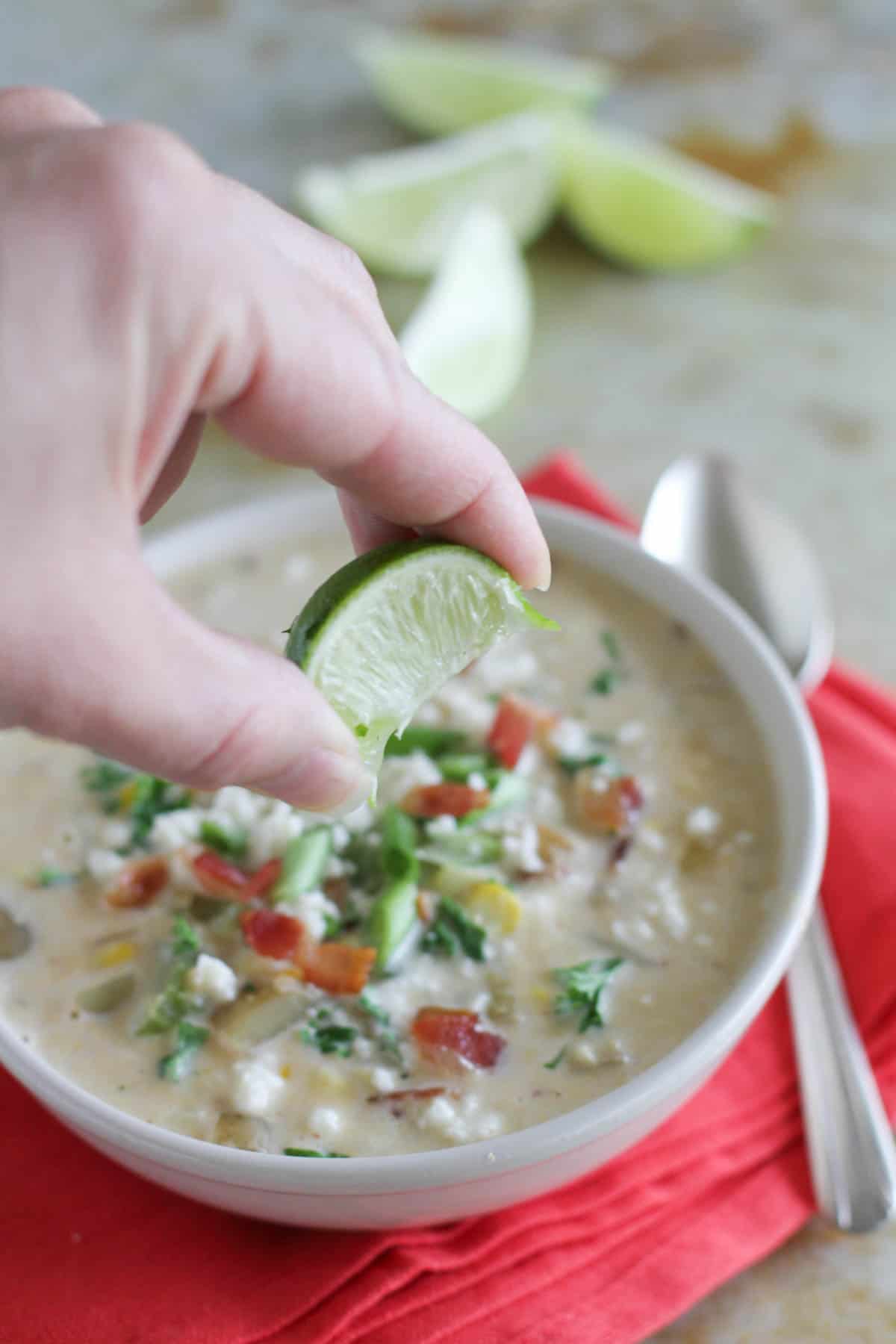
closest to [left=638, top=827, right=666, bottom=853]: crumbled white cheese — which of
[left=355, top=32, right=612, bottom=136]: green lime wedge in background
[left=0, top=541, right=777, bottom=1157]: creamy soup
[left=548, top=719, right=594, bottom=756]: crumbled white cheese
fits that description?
[left=0, top=541, right=777, bottom=1157]: creamy soup

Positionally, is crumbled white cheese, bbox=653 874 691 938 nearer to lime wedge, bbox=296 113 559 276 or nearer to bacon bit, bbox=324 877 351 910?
bacon bit, bbox=324 877 351 910

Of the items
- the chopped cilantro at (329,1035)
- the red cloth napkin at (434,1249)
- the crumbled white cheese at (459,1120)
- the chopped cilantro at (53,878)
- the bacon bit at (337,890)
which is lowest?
the red cloth napkin at (434,1249)

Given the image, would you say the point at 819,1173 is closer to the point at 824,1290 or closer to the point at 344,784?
the point at 824,1290

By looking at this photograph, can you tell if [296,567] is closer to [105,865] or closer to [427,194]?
[105,865]

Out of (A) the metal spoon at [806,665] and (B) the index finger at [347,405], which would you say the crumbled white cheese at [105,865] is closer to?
(B) the index finger at [347,405]

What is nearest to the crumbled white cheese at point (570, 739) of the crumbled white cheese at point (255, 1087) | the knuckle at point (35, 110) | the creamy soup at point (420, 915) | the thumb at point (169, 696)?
Answer: the creamy soup at point (420, 915)

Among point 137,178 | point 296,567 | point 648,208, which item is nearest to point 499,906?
point 296,567
